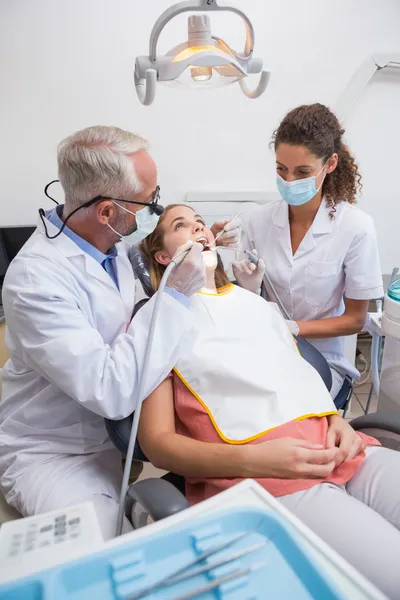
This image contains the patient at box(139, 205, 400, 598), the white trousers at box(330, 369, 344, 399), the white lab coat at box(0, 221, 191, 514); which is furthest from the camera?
the white trousers at box(330, 369, 344, 399)

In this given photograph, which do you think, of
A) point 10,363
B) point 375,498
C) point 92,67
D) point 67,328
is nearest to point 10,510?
point 10,363

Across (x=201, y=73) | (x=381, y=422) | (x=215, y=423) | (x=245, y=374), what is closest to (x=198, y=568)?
(x=215, y=423)

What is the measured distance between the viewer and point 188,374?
123cm

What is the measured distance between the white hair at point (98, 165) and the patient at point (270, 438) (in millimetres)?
374

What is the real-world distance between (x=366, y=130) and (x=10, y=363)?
7.98ft

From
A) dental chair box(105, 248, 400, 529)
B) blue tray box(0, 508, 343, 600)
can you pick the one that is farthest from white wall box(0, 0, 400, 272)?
blue tray box(0, 508, 343, 600)

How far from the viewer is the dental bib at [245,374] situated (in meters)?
1.16

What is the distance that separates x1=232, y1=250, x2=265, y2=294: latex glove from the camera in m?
1.63

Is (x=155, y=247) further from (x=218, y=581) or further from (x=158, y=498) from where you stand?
(x=218, y=581)

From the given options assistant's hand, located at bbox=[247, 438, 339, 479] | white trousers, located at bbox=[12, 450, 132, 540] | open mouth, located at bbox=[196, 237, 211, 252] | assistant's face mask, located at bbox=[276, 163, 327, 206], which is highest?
assistant's face mask, located at bbox=[276, 163, 327, 206]

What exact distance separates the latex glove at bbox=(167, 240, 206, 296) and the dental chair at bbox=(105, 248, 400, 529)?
0.18m

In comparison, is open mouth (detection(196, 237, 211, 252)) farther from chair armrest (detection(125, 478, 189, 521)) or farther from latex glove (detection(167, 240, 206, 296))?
chair armrest (detection(125, 478, 189, 521))

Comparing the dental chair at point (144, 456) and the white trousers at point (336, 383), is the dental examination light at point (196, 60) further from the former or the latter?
the white trousers at point (336, 383)

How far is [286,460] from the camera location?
104cm
